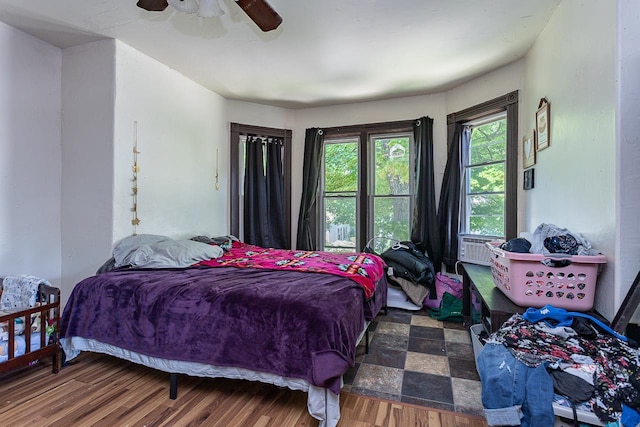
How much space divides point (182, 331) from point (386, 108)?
3406mm

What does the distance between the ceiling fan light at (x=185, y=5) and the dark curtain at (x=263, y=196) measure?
2.31 metres

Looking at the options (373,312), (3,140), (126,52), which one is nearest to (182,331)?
(373,312)

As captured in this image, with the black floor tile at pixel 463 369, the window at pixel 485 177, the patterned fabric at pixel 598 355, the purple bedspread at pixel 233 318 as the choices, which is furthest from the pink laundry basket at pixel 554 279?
the window at pixel 485 177

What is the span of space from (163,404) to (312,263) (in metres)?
1.29

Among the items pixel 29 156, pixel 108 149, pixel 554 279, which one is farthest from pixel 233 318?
pixel 29 156

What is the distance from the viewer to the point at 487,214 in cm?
332

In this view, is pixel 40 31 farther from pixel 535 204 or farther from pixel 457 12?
pixel 535 204

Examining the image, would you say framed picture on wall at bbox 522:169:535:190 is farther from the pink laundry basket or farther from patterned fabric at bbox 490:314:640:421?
patterned fabric at bbox 490:314:640:421

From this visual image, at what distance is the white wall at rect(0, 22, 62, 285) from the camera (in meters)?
2.34

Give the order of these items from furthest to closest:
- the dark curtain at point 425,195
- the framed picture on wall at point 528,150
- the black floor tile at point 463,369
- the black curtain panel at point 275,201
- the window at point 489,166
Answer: the black curtain panel at point 275,201 → the dark curtain at point 425,195 → the window at point 489,166 → the framed picture on wall at point 528,150 → the black floor tile at point 463,369

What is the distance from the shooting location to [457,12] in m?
2.17

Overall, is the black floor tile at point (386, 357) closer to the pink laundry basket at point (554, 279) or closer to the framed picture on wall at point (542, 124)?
the pink laundry basket at point (554, 279)

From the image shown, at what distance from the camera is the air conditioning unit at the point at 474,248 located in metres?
3.19

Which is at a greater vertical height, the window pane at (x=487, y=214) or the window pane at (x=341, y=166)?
the window pane at (x=341, y=166)
